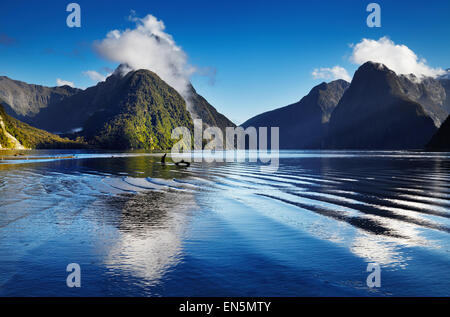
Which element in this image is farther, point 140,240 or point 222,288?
point 140,240

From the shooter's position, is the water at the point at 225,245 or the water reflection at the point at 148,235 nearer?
the water at the point at 225,245

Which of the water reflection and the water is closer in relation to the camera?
the water

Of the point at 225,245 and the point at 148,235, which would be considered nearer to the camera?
the point at 225,245

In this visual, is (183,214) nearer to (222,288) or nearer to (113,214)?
(113,214)

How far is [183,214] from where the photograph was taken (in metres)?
19.4

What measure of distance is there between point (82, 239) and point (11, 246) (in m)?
2.47

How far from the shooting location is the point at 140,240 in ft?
44.5

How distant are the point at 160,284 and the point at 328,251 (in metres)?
6.33
